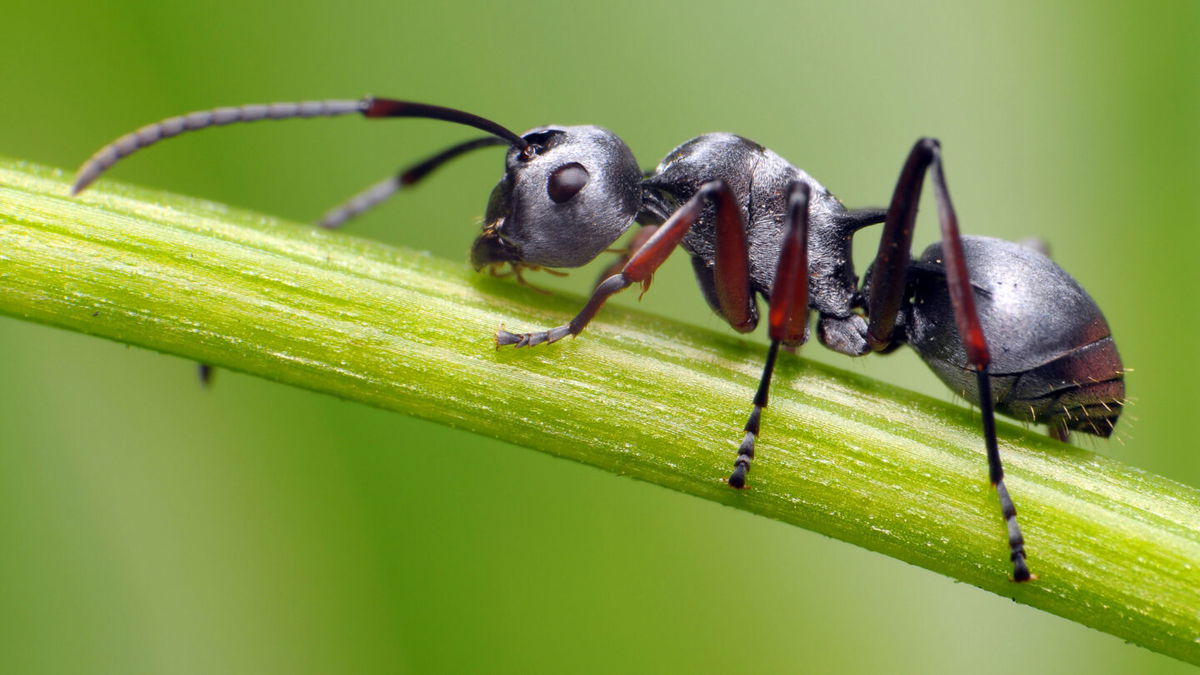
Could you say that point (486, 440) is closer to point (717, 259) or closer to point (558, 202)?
point (558, 202)

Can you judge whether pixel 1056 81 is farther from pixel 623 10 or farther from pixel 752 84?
pixel 623 10

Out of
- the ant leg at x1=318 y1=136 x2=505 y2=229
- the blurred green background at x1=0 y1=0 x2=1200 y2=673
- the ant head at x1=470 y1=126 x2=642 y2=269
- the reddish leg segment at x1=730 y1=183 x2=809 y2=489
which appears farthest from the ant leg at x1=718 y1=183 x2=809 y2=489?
the ant leg at x1=318 y1=136 x2=505 y2=229

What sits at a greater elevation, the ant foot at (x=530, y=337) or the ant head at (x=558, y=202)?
the ant head at (x=558, y=202)

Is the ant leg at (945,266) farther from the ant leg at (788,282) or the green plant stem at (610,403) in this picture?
the ant leg at (788,282)

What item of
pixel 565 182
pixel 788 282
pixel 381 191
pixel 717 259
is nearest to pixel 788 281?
pixel 788 282

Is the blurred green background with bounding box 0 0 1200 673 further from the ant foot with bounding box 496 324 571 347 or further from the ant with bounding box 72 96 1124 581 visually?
the ant foot with bounding box 496 324 571 347

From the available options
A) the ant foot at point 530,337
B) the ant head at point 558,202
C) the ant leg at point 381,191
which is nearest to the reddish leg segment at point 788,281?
the ant foot at point 530,337

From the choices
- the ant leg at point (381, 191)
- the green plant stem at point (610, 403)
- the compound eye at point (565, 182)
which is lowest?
the green plant stem at point (610, 403)
